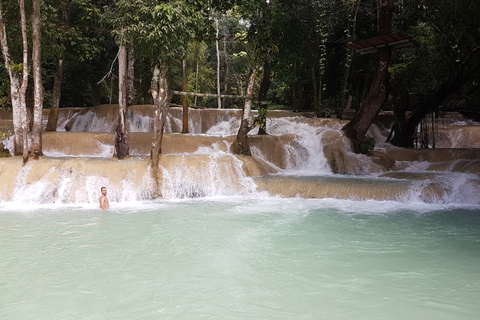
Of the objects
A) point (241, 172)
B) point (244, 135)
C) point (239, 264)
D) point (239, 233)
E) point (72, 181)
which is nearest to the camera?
point (239, 264)

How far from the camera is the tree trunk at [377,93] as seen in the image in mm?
15148

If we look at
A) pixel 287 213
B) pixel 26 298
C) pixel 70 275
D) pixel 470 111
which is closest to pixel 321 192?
pixel 287 213

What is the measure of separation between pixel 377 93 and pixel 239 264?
11478mm

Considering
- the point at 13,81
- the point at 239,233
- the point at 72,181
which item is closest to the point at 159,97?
the point at 72,181

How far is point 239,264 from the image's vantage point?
6.40 metres

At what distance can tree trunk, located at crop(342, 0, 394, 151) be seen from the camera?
15.1 m

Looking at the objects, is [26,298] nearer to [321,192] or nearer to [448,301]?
[448,301]

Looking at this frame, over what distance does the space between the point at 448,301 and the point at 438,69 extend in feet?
44.8

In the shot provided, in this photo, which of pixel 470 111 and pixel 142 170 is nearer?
pixel 142 170

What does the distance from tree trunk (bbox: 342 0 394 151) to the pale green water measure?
21.0 feet

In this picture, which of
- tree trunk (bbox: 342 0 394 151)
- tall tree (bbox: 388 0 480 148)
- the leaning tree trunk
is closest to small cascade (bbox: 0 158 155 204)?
tree trunk (bbox: 342 0 394 151)

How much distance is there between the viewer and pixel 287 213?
9.85 metres

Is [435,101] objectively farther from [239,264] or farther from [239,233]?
[239,264]

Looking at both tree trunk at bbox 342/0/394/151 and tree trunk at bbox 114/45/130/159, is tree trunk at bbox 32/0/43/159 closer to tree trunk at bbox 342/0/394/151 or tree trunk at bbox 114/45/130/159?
tree trunk at bbox 114/45/130/159
